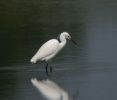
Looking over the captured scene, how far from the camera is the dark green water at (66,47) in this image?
598 inches

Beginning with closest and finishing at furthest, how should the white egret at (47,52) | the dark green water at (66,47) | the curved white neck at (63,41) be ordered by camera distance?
1. the dark green water at (66,47)
2. the white egret at (47,52)
3. the curved white neck at (63,41)

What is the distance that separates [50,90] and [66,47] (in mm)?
6627

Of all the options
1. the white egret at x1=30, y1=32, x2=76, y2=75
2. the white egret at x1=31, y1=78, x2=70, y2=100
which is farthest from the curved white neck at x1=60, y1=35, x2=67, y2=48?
the white egret at x1=31, y1=78, x2=70, y2=100

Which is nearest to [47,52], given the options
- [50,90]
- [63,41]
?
[63,41]

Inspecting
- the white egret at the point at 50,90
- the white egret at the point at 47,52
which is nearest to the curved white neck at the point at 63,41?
the white egret at the point at 47,52

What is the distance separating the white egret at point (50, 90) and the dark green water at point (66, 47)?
0.45 ft

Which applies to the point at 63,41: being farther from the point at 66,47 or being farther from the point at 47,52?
the point at 66,47

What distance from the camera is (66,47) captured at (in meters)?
21.3

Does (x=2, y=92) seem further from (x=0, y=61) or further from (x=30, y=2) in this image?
(x=30, y=2)

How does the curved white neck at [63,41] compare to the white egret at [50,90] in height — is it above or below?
below

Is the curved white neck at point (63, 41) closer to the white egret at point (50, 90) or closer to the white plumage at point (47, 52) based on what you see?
the white plumage at point (47, 52)

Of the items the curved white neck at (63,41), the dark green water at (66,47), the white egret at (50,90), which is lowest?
the dark green water at (66,47)

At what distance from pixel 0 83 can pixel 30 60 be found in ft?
8.35

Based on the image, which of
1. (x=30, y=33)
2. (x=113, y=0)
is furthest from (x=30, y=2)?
(x=30, y=33)
